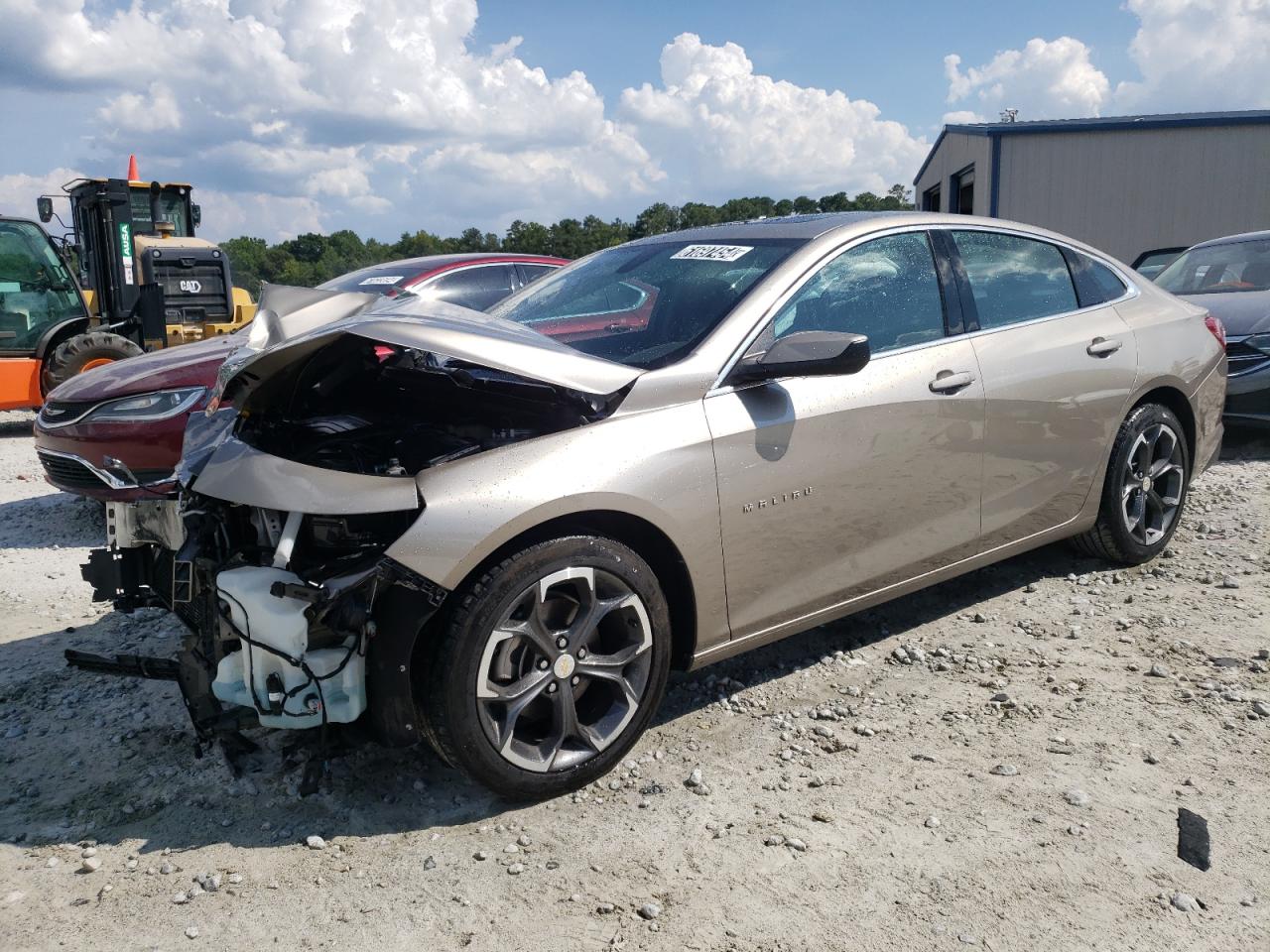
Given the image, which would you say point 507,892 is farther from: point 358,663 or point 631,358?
point 631,358

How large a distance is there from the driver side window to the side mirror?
21 centimetres

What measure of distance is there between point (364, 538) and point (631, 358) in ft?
3.43

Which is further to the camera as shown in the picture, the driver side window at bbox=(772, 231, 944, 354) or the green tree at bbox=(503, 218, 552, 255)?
the green tree at bbox=(503, 218, 552, 255)

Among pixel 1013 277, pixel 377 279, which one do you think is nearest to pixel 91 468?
pixel 377 279

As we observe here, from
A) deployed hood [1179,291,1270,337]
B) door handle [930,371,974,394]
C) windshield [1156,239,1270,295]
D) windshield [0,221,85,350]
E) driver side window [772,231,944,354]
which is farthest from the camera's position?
windshield [0,221,85,350]

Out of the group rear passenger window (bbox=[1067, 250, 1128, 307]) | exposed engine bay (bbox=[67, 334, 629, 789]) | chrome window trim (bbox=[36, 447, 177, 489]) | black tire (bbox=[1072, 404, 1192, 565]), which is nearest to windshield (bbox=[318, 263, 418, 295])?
chrome window trim (bbox=[36, 447, 177, 489])

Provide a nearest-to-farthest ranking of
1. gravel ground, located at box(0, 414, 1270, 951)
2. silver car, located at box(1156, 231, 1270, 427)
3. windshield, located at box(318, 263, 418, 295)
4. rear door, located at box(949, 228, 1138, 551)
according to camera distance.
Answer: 1. gravel ground, located at box(0, 414, 1270, 951)
2. rear door, located at box(949, 228, 1138, 551)
3. silver car, located at box(1156, 231, 1270, 427)
4. windshield, located at box(318, 263, 418, 295)

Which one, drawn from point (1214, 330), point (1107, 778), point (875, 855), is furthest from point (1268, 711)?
point (1214, 330)

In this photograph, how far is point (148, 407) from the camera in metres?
5.61

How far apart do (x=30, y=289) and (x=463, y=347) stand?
944 centimetres

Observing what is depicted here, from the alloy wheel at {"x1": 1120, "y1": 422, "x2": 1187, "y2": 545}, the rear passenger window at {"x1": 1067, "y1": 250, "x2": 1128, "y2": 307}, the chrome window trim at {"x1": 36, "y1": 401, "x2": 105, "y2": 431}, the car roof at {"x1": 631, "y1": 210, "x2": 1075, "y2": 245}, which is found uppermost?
the car roof at {"x1": 631, "y1": 210, "x2": 1075, "y2": 245}

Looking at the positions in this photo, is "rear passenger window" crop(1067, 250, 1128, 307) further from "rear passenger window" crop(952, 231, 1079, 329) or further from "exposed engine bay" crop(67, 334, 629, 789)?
"exposed engine bay" crop(67, 334, 629, 789)

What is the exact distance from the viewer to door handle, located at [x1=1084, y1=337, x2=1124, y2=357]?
4.42m

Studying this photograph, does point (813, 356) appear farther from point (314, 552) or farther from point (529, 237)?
point (529, 237)
